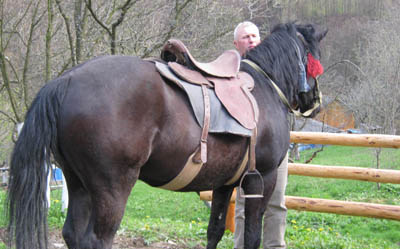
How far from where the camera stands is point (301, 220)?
7.18 m

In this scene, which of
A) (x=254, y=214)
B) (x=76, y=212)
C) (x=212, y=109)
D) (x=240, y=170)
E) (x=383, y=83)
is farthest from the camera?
(x=383, y=83)

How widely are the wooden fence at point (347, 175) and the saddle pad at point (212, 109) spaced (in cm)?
217

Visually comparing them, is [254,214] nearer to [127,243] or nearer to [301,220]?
[127,243]

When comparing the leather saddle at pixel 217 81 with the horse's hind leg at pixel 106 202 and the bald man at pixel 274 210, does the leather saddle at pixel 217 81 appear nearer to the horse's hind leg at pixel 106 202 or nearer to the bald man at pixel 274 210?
the horse's hind leg at pixel 106 202

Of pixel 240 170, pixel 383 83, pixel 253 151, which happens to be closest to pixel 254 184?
pixel 240 170

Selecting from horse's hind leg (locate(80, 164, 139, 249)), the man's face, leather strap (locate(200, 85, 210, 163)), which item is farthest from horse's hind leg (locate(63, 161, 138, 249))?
the man's face

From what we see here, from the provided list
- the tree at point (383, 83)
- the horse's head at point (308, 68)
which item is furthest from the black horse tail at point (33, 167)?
the tree at point (383, 83)

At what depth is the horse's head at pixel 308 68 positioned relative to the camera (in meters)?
3.49

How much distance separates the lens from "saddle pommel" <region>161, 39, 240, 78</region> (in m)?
2.77

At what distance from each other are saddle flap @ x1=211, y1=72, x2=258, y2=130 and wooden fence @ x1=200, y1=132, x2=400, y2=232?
2063mm

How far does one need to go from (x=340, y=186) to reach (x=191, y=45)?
6846 mm

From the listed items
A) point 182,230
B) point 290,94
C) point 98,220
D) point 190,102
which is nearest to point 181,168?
point 190,102

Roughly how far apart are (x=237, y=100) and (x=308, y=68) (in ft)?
3.54

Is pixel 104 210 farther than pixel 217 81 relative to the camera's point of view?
No
